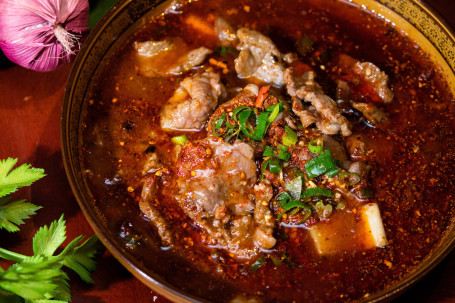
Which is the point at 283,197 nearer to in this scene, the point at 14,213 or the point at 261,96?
the point at 261,96

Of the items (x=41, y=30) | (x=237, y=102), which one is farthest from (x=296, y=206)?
(x=41, y=30)

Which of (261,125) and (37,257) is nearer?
(37,257)

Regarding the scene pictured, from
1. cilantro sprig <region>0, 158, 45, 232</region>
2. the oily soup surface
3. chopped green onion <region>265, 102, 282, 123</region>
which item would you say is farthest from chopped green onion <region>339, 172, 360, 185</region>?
cilantro sprig <region>0, 158, 45, 232</region>

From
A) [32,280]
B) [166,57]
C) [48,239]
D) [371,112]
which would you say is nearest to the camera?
[32,280]

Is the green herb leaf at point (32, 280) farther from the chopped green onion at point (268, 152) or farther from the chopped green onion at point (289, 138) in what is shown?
the chopped green onion at point (289, 138)

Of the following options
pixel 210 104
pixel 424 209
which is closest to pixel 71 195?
pixel 210 104

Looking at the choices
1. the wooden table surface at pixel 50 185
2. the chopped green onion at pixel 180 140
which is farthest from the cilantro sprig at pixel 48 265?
the chopped green onion at pixel 180 140

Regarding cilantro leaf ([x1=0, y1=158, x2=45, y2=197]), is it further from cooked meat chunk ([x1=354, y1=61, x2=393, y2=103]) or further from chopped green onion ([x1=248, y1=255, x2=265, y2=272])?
cooked meat chunk ([x1=354, y1=61, x2=393, y2=103])
